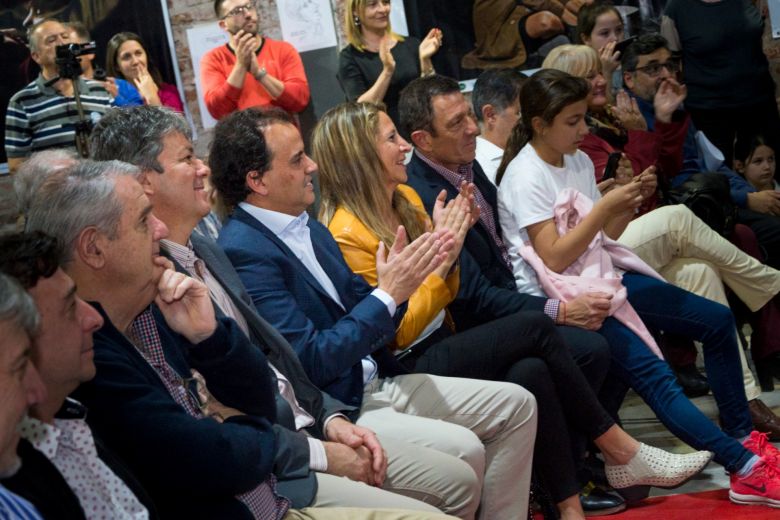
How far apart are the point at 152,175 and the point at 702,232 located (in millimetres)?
2107

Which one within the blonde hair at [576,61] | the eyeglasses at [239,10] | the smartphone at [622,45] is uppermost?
the eyeglasses at [239,10]

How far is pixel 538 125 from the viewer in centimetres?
353

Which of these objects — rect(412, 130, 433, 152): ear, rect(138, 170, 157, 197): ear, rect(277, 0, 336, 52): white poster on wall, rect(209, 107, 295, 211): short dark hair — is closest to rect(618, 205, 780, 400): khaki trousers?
rect(412, 130, 433, 152): ear

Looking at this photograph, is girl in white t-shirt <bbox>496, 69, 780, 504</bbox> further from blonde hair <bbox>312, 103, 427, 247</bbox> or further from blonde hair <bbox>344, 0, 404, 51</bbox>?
blonde hair <bbox>344, 0, 404, 51</bbox>

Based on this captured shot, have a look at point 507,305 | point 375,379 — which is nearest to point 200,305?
point 375,379

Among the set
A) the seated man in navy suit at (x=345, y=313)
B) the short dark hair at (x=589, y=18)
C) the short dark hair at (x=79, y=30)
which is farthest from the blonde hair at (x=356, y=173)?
the short dark hair at (x=589, y=18)

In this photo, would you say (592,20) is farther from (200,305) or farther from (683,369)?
(200,305)

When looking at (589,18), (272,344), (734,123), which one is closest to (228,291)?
(272,344)

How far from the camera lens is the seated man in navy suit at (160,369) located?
1.76m

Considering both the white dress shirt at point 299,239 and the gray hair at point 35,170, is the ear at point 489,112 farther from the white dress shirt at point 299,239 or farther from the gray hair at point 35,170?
A: the gray hair at point 35,170

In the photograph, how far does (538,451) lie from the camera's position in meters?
2.89

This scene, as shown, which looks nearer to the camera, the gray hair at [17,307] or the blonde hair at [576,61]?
the gray hair at [17,307]

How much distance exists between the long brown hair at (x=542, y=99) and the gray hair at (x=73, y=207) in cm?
187

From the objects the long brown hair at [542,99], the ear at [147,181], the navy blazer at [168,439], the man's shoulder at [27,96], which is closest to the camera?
the navy blazer at [168,439]
